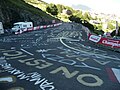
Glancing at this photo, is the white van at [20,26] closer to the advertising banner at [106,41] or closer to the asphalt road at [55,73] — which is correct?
the advertising banner at [106,41]

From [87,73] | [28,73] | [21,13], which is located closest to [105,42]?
[87,73]

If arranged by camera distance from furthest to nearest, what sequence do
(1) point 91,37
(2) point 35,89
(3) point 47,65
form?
1. (1) point 91,37
2. (3) point 47,65
3. (2) point 35,89

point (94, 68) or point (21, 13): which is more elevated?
point (21, 13)

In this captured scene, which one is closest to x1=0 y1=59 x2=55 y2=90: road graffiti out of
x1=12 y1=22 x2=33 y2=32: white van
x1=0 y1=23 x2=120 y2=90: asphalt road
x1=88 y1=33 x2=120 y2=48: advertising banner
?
x1=0 y1=23 x2=120 y2=90: asphalt road

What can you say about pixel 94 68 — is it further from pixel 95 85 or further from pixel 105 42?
pixel 105 42

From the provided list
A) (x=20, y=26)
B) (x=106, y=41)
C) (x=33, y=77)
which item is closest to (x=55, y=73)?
(x=33, y=77)

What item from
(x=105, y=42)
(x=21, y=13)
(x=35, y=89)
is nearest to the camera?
(x=35, y=89)

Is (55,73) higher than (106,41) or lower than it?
higher

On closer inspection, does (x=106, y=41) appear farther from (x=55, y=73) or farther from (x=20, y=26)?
(x=20, y=26)

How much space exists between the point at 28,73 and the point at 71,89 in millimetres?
4378

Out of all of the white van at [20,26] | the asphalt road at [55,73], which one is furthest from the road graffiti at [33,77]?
the white van at [20,26]

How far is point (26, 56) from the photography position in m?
25.1

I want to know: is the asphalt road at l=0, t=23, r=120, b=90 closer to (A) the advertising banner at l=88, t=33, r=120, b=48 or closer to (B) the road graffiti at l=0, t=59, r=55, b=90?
(B) the road graffiti at l=0, t=59, r=55, b=90

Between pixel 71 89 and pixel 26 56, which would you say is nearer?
pixel 71 89
